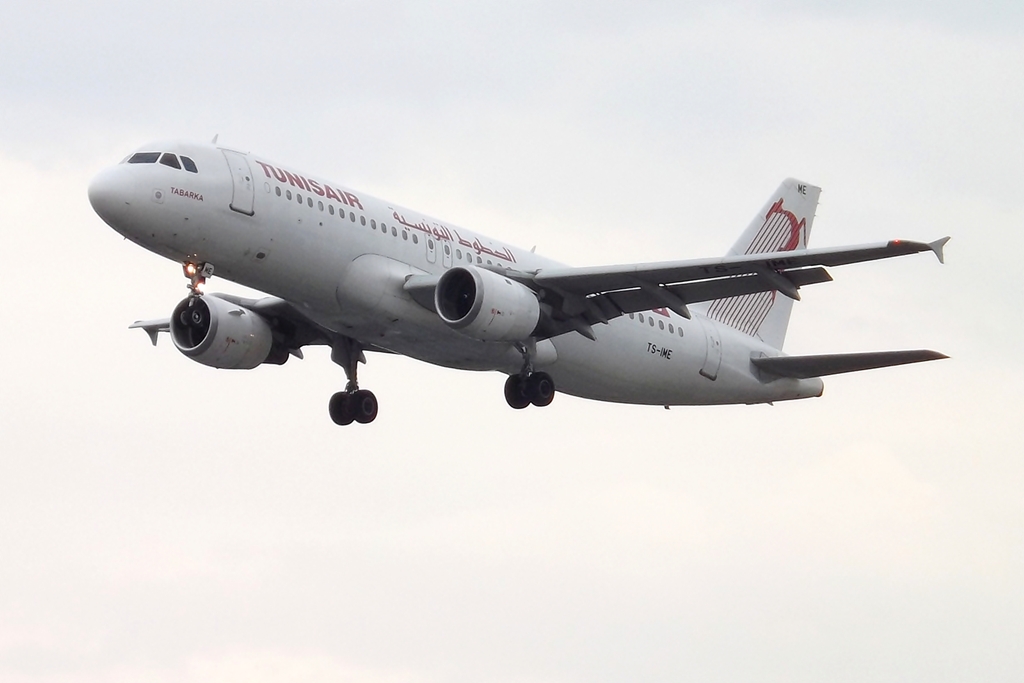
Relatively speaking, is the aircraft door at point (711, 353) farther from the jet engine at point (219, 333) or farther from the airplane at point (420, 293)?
the jet engine at point (219, 333)

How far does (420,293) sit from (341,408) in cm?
657

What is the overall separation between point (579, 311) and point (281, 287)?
704 cm

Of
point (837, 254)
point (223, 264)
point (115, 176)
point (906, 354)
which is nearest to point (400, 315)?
point (223, 264)

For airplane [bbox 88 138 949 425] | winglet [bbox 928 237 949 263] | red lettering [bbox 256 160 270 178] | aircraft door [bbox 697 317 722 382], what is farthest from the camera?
aircraft door [bbox 697 317 722 382]

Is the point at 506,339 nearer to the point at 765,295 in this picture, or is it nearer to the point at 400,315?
the point at 400,315

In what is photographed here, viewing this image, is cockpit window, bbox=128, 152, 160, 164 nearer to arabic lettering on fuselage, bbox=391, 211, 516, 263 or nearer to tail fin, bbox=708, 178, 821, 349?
arabic lettering on fuselage, bbox=391, 211, 516, 263

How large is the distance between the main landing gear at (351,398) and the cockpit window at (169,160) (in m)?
8.38

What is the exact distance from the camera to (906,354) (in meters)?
39.1

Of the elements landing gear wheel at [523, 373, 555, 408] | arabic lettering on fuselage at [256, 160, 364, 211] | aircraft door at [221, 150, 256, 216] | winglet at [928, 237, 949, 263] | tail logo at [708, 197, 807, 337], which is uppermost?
tail logo at [708, 197, 807, 337]

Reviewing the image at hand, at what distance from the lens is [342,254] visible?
35250 millimetres

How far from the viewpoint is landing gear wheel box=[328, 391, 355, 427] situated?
41406mm

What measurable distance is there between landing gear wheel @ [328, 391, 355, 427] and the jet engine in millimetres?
2658

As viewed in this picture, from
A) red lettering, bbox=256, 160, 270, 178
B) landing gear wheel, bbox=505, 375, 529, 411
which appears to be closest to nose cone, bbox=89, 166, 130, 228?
red lettering, bbox=256, 160, 270, 178

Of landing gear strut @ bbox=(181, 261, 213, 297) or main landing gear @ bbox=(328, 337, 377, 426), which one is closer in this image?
landing gear strut @ bbox=(181, 261, 213, 297)
